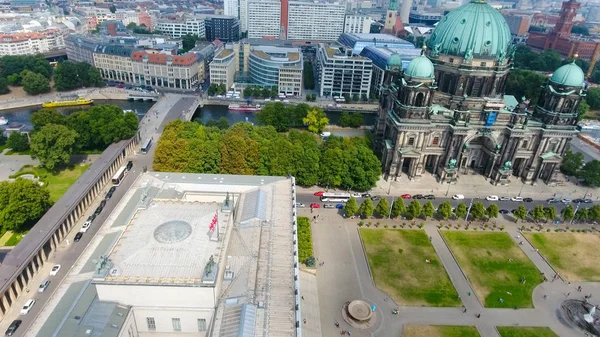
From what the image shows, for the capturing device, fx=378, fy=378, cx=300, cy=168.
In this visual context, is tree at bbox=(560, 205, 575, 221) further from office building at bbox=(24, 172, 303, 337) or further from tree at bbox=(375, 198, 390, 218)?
office building at bbox=(24, 172, 303, 337)

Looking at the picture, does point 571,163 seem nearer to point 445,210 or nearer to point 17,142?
point 445,210

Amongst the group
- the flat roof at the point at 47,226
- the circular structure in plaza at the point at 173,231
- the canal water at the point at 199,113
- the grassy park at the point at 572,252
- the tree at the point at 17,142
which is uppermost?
the circular structure in plaza at the point at 173,231

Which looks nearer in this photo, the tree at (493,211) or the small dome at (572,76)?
the tree at (493,211)

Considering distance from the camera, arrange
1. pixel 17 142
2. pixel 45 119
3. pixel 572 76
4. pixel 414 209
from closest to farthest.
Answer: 1. pixel 414 209
2. pixel 572 76
3. pixel 17 142
4. pixel 45 119

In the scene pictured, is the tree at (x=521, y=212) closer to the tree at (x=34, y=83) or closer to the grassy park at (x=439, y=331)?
the grassy park at (x=439, y=331)

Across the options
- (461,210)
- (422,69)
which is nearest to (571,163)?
(461,210)

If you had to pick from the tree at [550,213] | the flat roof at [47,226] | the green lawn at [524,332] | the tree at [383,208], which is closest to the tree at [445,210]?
the tree at [383,208]

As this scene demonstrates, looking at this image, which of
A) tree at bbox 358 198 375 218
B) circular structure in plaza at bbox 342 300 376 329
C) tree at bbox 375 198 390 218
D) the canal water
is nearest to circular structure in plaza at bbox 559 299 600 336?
circular structure in plaza at bbox 342 300 376 329
